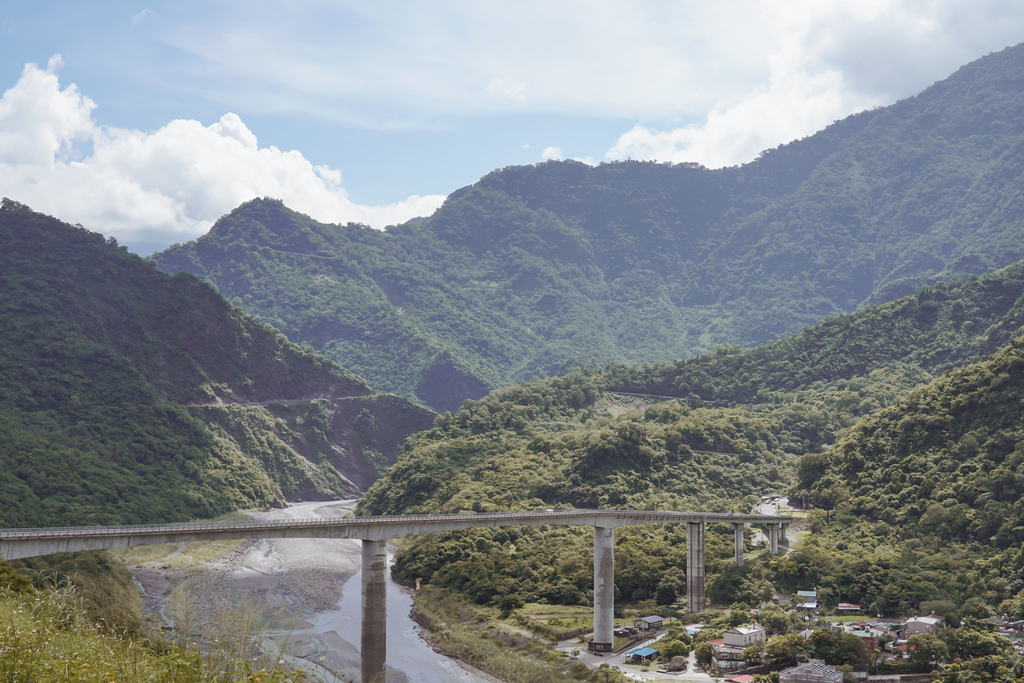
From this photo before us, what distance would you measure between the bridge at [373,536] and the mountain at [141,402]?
39639 mm

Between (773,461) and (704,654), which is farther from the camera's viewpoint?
(773,461)

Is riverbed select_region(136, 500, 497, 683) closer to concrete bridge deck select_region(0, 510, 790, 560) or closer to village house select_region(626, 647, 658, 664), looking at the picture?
concrete bridge deck select_region(0, 510, 790, 560)

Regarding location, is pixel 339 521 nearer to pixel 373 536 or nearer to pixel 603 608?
pixel 373 536

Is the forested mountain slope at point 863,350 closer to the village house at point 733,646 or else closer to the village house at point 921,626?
the village house at point 921,626

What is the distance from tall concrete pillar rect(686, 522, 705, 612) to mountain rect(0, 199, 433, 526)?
199ft

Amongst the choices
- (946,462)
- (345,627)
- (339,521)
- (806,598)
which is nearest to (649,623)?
(806,598)

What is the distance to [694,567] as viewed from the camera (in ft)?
278

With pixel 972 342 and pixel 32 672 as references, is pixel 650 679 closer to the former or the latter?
pixel 32 672

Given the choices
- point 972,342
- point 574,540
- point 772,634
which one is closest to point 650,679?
point 772,634

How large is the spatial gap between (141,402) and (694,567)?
93194mm

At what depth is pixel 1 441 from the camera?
10612 centimetres

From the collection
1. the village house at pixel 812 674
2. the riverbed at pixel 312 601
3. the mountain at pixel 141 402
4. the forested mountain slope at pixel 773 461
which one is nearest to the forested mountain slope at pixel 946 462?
the forested mountain slope at pixel 773 461

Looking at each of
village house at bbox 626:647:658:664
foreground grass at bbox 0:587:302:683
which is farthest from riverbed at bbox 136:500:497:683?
foreground grass at bbox 0:587:302:683

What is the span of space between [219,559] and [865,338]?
5049 inches
